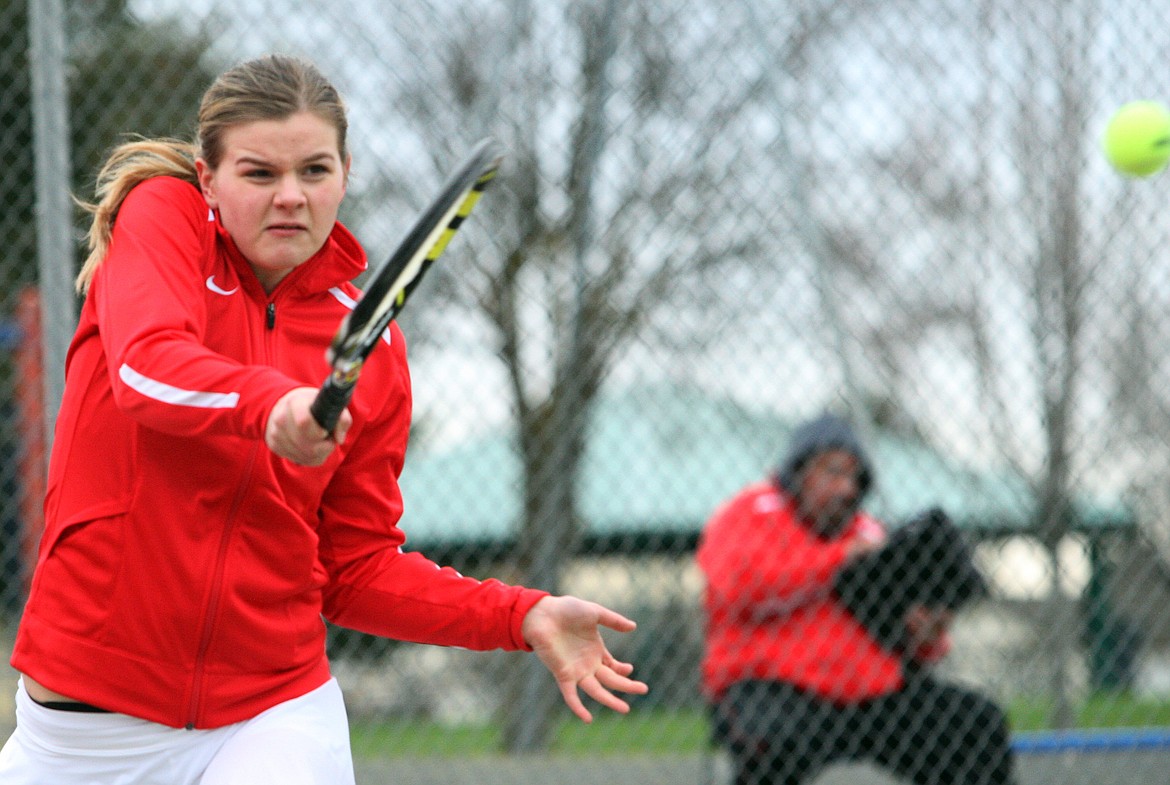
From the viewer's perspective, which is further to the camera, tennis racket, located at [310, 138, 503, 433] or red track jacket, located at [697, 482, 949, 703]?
red track jacket, located at [697, 482, 949, 703]

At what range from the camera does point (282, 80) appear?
1789 millimetres

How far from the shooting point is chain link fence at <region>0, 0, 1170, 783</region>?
3766 mm

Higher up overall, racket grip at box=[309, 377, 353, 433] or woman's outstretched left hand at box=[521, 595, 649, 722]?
racket grip at box=[309, 377, 353, 433]

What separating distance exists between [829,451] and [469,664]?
1892mm

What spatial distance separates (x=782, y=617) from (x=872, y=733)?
1.33ft

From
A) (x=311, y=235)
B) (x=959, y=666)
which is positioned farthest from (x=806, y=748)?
(x=311, y=235)

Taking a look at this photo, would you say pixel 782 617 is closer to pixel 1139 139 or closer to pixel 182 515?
pixel 1139 139

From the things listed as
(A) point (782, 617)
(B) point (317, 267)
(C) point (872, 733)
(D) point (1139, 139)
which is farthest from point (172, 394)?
(D) point (1139, 139)

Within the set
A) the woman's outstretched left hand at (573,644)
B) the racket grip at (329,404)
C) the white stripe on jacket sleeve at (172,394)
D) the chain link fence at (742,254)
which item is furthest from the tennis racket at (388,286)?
the chain link fence at (742,254)

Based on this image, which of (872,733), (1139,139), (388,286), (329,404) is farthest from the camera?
(1139,139)

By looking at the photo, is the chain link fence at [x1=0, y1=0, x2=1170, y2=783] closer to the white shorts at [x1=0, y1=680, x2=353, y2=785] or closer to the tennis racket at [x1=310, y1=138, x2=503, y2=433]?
the white shorts at [x1=0, y1=680, x2=353, y2=785]

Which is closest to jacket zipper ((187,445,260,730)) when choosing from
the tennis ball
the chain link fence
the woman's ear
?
the woman's ear

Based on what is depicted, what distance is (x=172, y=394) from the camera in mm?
1502

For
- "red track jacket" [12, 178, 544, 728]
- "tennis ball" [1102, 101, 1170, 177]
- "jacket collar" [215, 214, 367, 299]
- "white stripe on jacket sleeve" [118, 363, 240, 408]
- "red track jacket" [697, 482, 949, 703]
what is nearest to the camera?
"white stripe on jacket sleeve" [118, 363, 240, 408]
